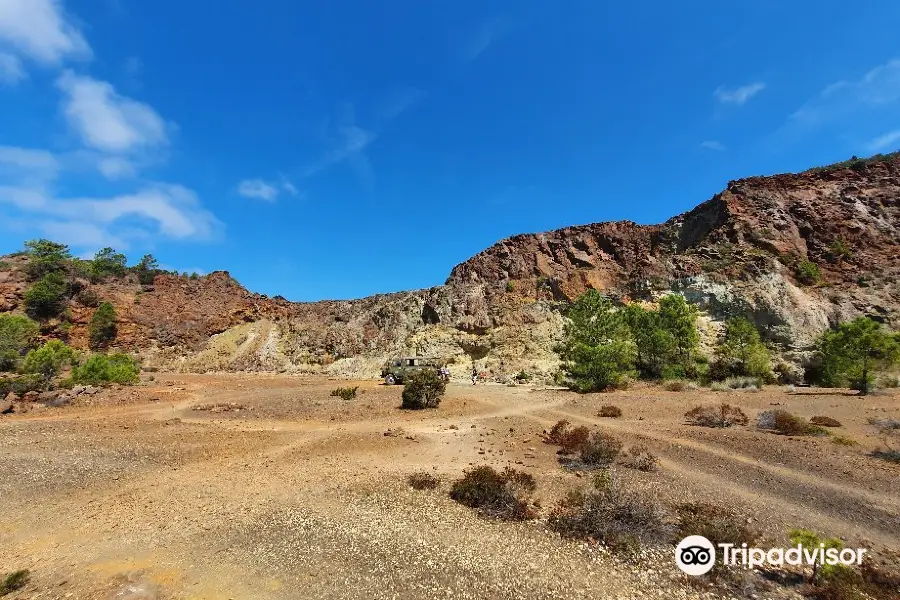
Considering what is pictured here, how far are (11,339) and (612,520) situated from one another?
5190 cm

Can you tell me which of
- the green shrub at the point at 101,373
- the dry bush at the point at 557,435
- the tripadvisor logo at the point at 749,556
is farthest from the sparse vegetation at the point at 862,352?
the green shrub at the point at 101,373

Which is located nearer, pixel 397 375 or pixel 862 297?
pixel 397 375

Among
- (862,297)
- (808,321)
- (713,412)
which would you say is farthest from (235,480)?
(862,297)

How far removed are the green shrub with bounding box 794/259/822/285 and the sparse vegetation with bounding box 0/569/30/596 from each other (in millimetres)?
53411

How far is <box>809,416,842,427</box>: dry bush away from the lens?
14.5 meters

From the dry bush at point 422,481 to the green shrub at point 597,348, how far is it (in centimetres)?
1911

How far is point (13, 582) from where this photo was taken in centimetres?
578

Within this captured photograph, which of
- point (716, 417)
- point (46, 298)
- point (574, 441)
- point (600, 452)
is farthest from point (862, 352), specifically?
point (46, 298)

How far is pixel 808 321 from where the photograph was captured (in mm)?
36594

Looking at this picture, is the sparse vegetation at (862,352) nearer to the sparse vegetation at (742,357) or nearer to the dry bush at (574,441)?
the sparse vegetation at (742,357)

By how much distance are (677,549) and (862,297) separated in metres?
45.2

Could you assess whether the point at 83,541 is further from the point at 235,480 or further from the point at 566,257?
the point at 566,257

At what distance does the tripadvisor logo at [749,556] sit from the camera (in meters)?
6.10

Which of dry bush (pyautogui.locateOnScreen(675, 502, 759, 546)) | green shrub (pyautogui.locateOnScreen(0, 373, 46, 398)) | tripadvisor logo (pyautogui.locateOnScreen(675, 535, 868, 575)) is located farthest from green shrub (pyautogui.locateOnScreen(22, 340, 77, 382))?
tripadvisor logo (pyautogui.locateOnScreen(675, 535, 868, 575))
